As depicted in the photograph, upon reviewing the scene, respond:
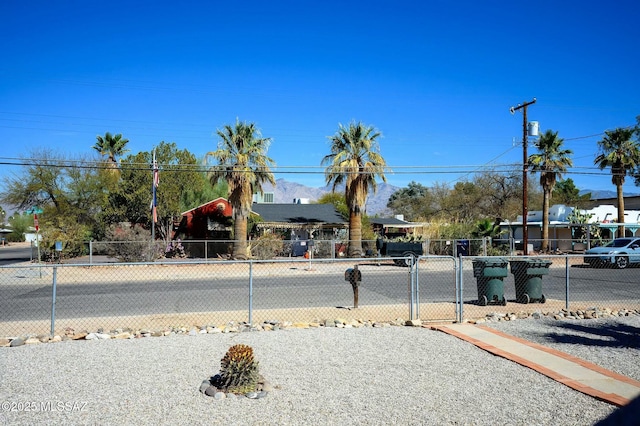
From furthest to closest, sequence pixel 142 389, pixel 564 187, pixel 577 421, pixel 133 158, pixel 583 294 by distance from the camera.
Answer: pixel 564 187
pixel 133 158
pixel 583 294
pixel 142 389
pixel 577 421

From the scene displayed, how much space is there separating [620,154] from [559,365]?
41.7 metres

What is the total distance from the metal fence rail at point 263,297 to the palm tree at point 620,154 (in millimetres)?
21509

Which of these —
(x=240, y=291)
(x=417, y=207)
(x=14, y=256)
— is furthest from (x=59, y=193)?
(x=417, y=207)

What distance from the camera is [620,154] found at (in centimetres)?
4325

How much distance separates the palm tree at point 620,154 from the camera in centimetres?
4291

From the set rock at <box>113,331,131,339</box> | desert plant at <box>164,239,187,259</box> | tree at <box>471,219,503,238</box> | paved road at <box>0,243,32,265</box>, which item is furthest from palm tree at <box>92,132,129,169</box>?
rock at <box>113,331,131,339</box>

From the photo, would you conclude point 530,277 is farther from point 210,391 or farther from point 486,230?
point 486,230

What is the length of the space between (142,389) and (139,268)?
69.1ft

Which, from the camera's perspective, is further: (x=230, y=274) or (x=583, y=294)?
(x=230, y=274)

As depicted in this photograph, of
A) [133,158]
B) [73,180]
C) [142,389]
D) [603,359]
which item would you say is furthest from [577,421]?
[133,158]

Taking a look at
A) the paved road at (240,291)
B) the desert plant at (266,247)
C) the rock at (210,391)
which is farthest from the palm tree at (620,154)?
the rock at (210,391)

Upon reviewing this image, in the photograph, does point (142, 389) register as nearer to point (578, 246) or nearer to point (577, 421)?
point (577, 421)

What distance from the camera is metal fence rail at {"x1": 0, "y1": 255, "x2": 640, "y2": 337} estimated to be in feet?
39.3

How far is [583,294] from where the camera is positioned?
16750 millimetres
